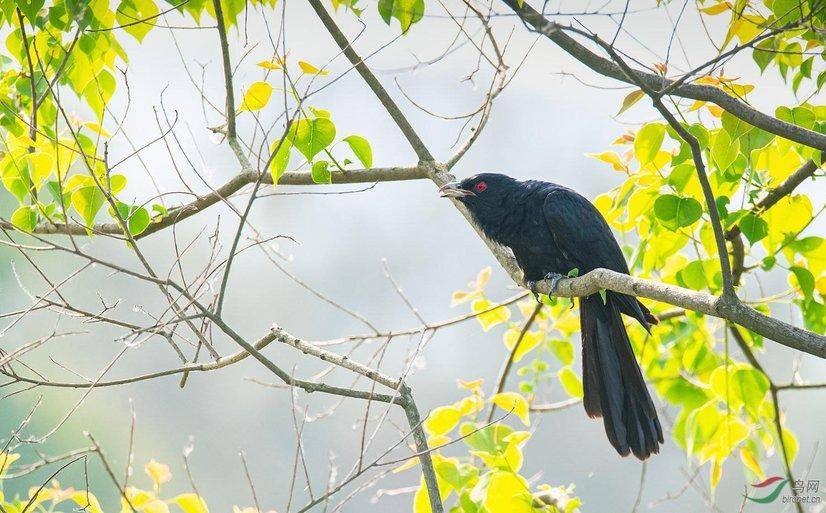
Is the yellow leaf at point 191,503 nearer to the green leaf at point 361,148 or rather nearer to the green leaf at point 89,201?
the green leaf at point 89,201

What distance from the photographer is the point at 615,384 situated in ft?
11.2

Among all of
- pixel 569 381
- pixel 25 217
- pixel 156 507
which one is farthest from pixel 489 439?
pixel 25 217

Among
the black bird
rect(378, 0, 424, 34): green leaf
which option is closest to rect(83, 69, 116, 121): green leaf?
rect(378, 0, 424, 34): green leaf

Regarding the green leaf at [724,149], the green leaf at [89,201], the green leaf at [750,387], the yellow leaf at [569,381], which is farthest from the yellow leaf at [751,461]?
the green leaf at [89,201]

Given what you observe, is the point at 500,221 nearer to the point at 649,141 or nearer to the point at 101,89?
the point at 649,141

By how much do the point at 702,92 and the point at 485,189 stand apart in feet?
6.32

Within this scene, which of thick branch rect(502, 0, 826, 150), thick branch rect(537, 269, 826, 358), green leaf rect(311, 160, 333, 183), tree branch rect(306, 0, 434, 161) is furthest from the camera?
green leaf rect(311, 160, 333, 183)

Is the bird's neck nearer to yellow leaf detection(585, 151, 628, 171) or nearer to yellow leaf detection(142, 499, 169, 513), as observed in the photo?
yellow leaf detection(585, 151, 628, 171)

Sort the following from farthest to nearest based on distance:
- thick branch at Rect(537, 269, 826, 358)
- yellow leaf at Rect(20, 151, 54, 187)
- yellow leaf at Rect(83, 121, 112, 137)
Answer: yellow leaf at Rect(83, 121, 112, 137) → yellow leaf at Rect(20, 151, 54, 187) → thick branch at Rect(537, 269, 826, 358)

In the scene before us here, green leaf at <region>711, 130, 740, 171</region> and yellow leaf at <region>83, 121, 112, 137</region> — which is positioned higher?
yellow leaf at <region>83, 121, 112, 137</region>

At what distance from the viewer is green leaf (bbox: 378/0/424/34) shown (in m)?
2.43

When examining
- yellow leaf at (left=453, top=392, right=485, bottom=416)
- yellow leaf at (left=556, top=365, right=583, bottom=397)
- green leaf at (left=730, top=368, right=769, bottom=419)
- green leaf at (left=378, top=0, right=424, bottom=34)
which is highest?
green leaf at (left=378, top=0, right=424, bottom=34)

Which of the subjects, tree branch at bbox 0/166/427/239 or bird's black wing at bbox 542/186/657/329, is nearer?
tree branch at bbox 0/166/427/239

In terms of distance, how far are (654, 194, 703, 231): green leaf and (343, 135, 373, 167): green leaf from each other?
41.4 inches
